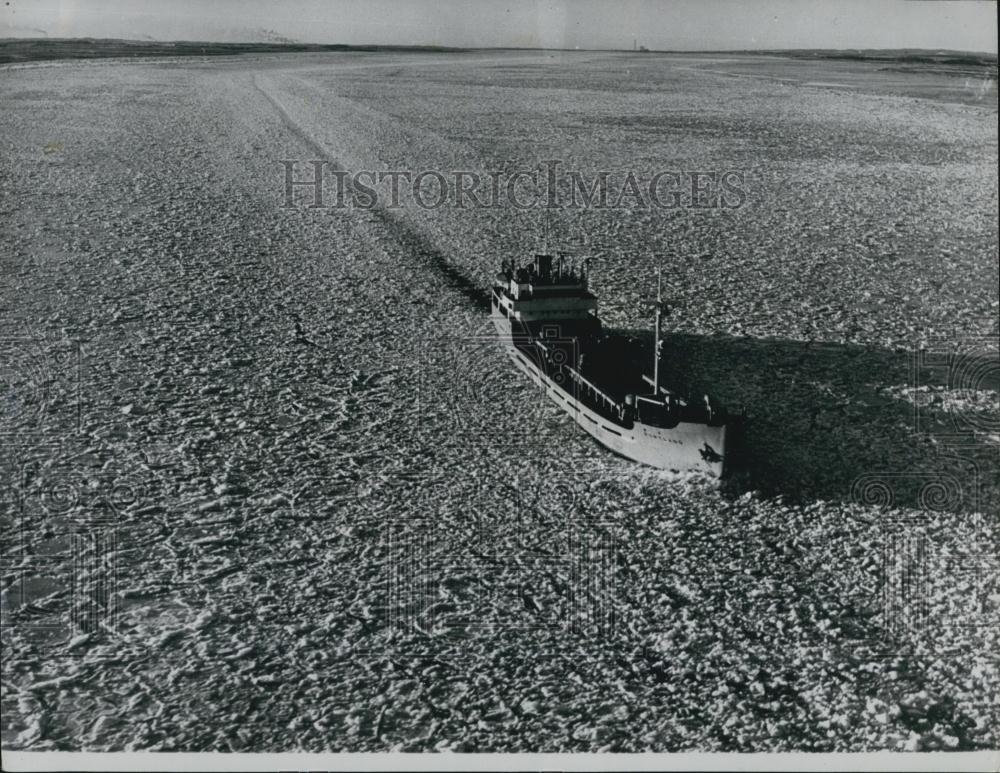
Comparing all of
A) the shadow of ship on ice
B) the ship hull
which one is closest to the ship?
the ship hull

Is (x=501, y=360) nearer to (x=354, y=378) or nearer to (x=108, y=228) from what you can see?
(x=354, y=378)

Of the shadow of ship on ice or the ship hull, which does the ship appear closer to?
the ship hull

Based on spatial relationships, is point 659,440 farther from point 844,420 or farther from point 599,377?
point 844,420

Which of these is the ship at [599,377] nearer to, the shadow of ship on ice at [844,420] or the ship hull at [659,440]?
the ship hull at [659,440]

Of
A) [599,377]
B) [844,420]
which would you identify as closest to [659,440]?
[599,377]

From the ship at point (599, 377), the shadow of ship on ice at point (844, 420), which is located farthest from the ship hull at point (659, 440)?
the shadow of ship on ice at point (844, 420)

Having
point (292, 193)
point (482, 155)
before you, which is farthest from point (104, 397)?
point (482, 155)
